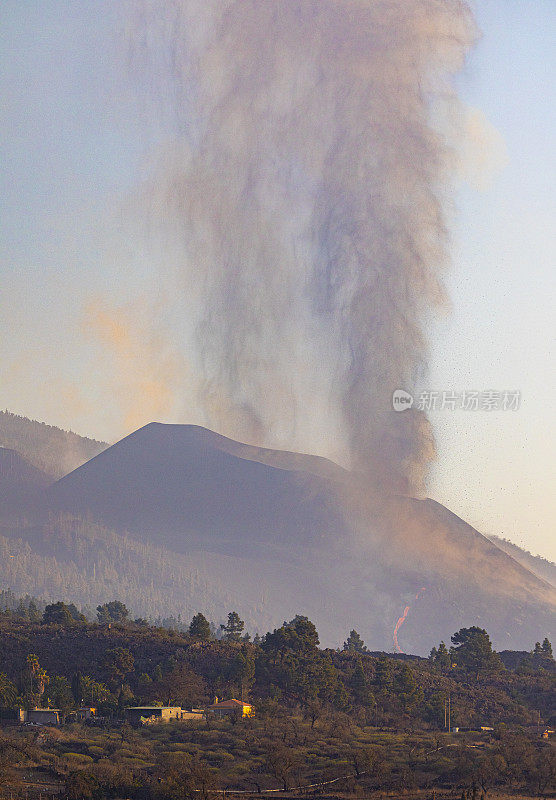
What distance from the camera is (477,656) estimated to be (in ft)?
540

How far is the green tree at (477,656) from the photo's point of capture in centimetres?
16225

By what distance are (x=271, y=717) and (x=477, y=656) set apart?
5991cm

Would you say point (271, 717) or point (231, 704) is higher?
point (231, 704)

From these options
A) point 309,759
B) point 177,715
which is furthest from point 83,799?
point 177,715

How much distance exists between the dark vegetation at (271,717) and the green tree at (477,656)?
28cm

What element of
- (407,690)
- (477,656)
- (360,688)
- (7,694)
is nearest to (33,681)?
(7,694)

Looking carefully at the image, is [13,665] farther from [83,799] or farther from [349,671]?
[83,799]

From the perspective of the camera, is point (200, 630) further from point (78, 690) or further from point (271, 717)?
point (271, 717)

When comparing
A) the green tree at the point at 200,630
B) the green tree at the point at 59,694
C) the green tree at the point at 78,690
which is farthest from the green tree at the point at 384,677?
the green tree at the point at 59,694

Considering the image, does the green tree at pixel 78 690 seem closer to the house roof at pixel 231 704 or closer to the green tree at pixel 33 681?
the green tree at pixel 33 681

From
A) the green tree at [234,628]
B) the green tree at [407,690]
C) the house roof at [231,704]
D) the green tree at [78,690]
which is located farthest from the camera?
the green tree at [234,628]

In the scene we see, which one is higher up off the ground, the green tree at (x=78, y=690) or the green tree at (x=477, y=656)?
the green tree at (x=477, y=656)

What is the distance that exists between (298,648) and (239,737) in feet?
129

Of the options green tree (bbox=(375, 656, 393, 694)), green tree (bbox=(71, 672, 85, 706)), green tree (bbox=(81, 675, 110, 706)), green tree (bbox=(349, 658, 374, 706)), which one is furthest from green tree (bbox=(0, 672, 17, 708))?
green tree (bbox=(375, 656, 393, 694))
